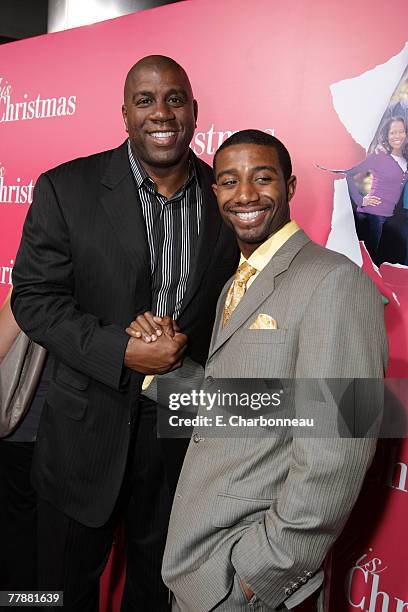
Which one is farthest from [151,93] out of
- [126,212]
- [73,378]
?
[73,378]

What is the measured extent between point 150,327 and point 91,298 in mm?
264

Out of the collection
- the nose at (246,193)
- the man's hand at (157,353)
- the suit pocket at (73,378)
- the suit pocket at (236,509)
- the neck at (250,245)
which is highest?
the nose at (246,193)

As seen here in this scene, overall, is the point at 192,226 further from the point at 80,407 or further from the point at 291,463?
the point at 291,463

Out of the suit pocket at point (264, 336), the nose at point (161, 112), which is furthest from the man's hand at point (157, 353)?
the nose at point (161, 112)

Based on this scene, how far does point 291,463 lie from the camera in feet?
4.79

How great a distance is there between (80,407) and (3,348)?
2.67 ft

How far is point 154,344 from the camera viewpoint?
193cm

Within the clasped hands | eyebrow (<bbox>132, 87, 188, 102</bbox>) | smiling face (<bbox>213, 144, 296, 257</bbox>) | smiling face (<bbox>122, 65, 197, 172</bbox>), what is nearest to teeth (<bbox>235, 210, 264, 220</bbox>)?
smiling face (<bbox>213, 144, 296, 257</bbox>)

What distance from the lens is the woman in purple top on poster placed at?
2244mm

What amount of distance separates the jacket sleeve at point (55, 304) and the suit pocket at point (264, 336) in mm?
530

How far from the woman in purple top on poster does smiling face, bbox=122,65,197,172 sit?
1.87 ft

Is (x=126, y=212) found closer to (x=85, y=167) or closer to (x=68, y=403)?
(x=85, y=167)

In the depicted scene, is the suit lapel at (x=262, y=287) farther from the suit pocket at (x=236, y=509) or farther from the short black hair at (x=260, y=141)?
the suit pocket at (x=236, y=509)

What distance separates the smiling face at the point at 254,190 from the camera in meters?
1.63
